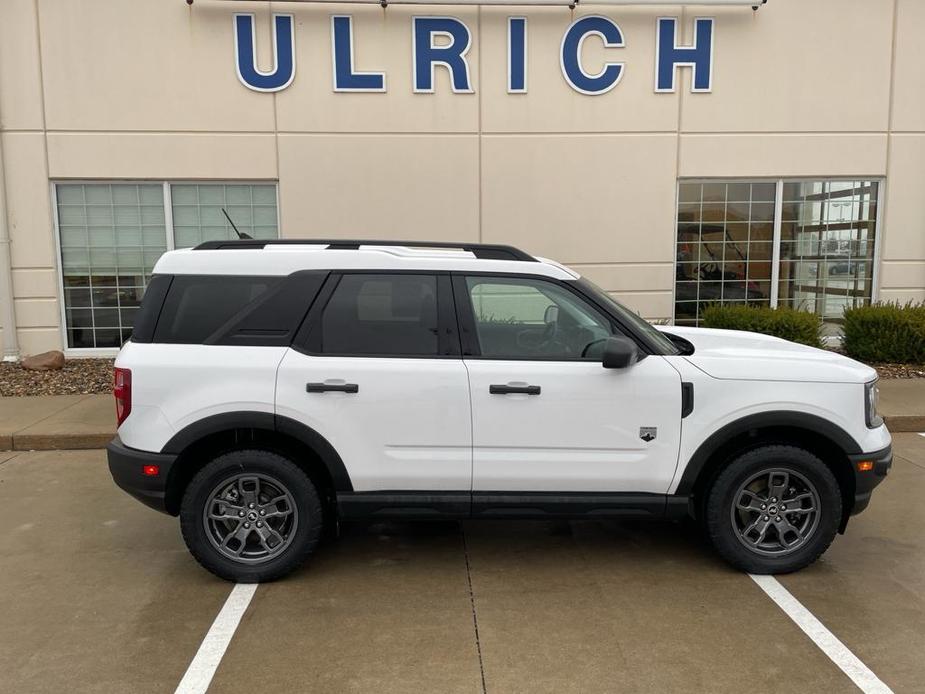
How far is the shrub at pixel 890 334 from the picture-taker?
9.52 metres

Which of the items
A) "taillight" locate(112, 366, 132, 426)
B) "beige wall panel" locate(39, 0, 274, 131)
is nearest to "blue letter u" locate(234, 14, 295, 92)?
"beige wall panel" locate(39, 0, 274, 131)

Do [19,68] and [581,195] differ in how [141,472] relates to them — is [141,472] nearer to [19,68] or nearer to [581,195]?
[581,195]

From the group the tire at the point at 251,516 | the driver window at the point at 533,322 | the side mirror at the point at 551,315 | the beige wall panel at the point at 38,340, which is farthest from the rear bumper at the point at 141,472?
the beige wall panel at the point at 38,340

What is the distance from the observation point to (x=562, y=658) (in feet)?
10.5

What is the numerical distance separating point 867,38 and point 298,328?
1017cm

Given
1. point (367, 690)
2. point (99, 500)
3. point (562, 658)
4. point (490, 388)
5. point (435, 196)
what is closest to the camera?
point (367, 690)

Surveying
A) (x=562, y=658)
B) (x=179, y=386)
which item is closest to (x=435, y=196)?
(x=179, y=386)

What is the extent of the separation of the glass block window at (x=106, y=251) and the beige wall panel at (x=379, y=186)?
6.62 feet

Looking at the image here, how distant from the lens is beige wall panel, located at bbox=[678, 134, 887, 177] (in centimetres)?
1025

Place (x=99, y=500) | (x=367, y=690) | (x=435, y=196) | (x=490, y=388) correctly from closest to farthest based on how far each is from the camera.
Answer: (x=367, y=690), (x=490, y=388), (x=99, y=500), (x=435, y=196)

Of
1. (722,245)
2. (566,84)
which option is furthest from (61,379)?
(722,245)

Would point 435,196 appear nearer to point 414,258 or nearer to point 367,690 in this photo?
point 414,258

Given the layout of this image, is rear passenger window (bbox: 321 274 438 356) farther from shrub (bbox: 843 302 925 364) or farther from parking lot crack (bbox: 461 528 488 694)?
shrub (bbox: 843 302 925 364)

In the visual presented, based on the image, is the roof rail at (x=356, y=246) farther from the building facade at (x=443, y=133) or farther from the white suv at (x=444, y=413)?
the building facade at (x=443, y=133)
